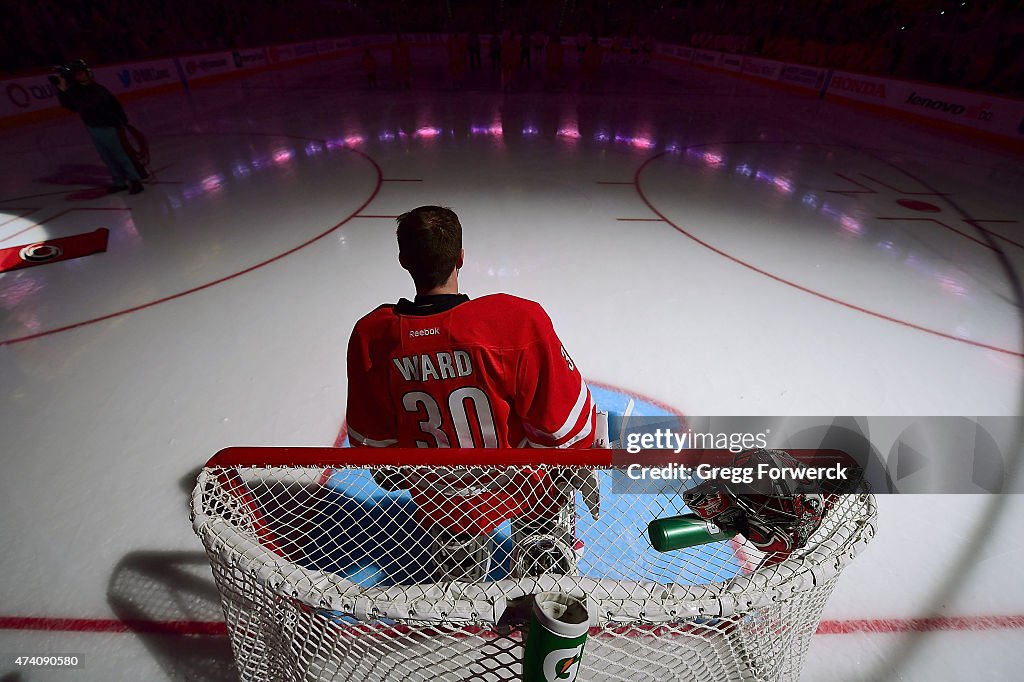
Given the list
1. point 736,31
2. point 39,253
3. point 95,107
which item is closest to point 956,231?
point 39,253

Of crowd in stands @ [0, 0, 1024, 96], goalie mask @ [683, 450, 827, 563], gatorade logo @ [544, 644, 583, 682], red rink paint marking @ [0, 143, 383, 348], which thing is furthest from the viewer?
crowd in stands @ [0, 0, 1024, 96]

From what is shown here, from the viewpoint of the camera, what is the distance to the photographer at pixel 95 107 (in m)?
4.47

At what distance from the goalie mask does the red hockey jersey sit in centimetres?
43

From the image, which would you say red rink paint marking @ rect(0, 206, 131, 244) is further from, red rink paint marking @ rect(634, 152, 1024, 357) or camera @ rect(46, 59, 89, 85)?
red rink paint marking @ rect(634, 152, 1024, 357)

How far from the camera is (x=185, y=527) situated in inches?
71.2

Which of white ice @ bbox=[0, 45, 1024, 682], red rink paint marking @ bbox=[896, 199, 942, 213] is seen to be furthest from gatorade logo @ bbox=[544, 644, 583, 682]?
red rink paint marking @ bbox=[896, 199, 942, 213]

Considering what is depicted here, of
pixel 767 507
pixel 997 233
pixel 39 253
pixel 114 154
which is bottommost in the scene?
pixel 997 233

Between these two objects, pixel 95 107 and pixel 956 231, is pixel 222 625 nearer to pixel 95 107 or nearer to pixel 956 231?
pixel 95 107

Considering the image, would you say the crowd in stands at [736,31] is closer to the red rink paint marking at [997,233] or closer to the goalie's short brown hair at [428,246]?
the red rink paint marking at [997,233]

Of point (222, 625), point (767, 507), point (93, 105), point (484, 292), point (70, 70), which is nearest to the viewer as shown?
point (767, 507)

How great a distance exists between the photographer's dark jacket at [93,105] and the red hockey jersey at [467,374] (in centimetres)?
545

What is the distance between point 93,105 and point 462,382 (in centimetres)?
587

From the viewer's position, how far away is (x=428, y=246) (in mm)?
1206

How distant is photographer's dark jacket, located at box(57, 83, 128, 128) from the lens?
4.53 meters
